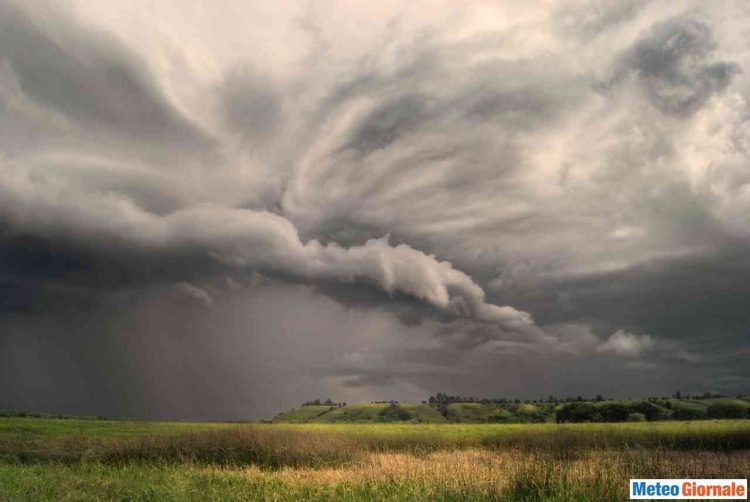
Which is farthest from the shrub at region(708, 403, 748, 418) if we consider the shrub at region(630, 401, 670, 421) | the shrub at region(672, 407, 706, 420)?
the shrub at region(630, 401, 670, 421)

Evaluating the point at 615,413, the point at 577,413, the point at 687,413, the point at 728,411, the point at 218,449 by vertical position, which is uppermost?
the point at 218,449

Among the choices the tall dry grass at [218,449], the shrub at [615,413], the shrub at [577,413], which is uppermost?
the tall dry grass at [218,449]

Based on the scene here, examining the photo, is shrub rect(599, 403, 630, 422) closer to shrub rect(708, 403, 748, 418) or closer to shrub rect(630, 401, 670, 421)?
shrub rect(630, 401, 670, 421)

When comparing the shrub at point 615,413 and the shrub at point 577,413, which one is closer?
the shrub at point 615,413

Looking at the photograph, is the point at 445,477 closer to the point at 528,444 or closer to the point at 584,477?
the point at 584,477

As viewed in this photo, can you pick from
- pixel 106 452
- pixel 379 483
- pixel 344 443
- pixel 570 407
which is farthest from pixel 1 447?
pixel 570 407

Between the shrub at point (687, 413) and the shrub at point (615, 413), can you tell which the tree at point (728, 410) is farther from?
the shrub at point (615, 413)

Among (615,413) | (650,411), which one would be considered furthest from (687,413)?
(615,413)

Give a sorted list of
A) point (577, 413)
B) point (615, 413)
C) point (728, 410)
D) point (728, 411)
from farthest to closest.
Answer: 1. point (577, 413)
2. point (615, 413)
3. point (728, 410)
4. point (728, 411)

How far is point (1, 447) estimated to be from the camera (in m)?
37.8

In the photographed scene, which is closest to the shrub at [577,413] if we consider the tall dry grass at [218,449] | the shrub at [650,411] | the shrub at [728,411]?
the shrub at [650,411]

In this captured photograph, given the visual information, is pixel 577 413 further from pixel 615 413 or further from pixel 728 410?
pixel 728 410

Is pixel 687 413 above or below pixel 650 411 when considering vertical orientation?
below

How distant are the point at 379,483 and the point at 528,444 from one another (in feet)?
99.7
